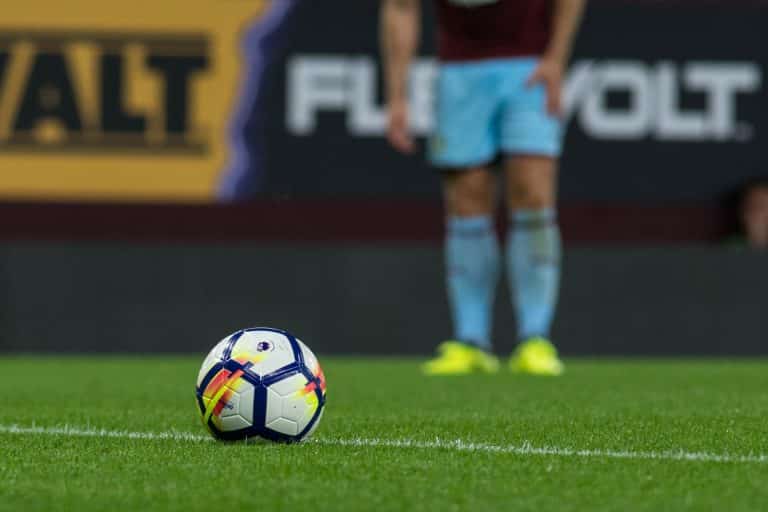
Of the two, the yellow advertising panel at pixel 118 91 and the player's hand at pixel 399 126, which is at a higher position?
the player's hand at pixel 399 126

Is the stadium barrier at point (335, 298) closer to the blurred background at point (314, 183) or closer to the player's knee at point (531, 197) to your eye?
the blurred background at point (314, 183)

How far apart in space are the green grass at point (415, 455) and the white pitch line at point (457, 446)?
0.16 ft

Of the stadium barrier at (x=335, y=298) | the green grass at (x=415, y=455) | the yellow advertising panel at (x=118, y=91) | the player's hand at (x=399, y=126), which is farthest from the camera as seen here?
the yellow advertising panel at (x=118, y=91)

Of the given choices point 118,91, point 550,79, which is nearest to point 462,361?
point 550,79

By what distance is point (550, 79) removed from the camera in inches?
242

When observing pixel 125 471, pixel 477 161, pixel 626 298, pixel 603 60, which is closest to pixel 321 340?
pixel 626 298

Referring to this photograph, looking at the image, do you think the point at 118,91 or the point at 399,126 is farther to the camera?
the point at 118,91

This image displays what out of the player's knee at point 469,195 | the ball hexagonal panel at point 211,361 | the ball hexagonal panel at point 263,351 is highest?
the ball hexagonal panel at point 263,351

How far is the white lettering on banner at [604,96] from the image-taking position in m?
9.36

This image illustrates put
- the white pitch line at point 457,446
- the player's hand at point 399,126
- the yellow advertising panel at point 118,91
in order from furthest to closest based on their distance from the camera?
1. the yellow advertising panel at point 118,91
2. the player's hand at point 399,126
3. the white pitch line at point 457,446

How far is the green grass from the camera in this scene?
2.61m

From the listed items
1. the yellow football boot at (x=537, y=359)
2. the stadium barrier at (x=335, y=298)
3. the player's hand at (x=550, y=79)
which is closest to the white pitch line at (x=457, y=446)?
the yellow football boot at (x=537, y=359)

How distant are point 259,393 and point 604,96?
6395 mm

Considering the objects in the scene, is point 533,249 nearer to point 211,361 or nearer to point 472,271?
point 472,271
